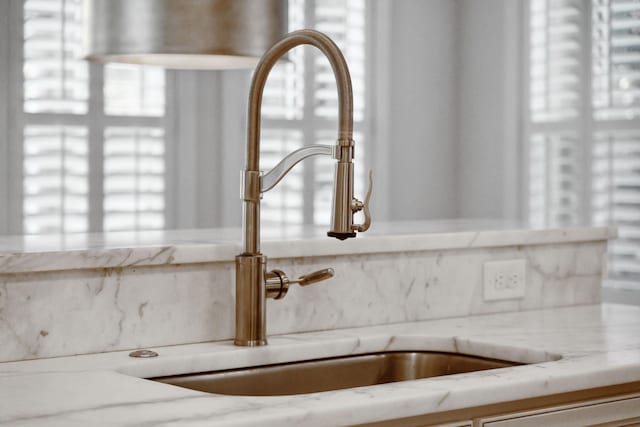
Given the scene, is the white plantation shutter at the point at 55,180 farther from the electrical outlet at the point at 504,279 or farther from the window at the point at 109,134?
the electrical outlet at the point at 504,279

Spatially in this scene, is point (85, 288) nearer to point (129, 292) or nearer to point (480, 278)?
point (129, 292)

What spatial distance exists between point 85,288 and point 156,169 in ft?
11.1

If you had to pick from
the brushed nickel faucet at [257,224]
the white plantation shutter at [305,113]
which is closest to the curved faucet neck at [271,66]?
the brushed nickel faucet at [257,224]

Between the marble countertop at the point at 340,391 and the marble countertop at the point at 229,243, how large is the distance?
158 millimetres

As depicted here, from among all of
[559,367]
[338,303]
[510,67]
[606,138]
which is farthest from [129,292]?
[510,67]

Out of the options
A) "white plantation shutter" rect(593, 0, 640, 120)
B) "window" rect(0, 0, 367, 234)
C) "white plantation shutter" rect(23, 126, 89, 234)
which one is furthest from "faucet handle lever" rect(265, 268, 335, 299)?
"white plantation shutter" rect(593, 0, 640, 120)

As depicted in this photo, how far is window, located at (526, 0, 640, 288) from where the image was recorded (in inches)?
193

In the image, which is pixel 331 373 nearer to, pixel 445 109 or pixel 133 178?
pixel 133 178

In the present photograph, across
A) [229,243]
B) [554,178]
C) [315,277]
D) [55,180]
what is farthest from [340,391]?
[554,178]

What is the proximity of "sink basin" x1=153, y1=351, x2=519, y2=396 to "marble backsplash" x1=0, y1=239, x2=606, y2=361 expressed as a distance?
0.40ft

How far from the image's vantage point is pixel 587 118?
17.0 ft

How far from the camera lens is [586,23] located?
204 inches

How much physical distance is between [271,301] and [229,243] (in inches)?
5.5

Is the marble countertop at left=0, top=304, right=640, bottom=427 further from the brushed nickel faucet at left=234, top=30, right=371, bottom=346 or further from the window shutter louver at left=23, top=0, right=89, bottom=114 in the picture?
the window shutter louver at left=23, top=0, right=89, bottom=114
